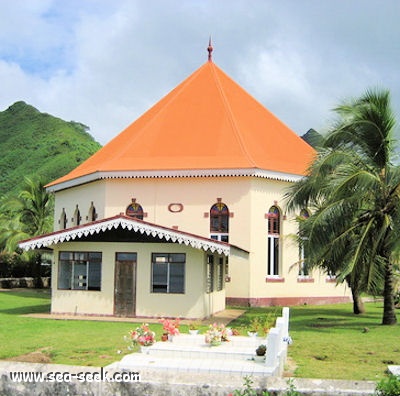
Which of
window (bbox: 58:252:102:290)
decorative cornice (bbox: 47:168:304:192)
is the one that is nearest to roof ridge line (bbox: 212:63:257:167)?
decorative cornice (bbox: 47:168:304:192)

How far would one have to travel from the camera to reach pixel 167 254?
21234 millimetres

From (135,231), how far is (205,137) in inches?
402

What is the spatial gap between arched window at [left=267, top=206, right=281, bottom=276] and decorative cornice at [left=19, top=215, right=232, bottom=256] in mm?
7847

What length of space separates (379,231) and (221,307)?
826cm

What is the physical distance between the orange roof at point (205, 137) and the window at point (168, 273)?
7439mm

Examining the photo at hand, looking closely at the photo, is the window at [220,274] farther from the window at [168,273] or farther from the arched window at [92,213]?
the arched window at [92,213]

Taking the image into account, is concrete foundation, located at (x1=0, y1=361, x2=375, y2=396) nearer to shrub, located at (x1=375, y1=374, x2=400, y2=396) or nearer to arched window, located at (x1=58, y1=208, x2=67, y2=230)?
shrub, located at (x1=375, y1=374, x2=400, y2=396)

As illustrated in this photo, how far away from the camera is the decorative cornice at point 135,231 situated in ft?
66.8

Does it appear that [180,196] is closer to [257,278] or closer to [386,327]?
[257,278]

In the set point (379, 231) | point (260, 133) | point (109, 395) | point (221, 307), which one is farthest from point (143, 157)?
point (109, 395)

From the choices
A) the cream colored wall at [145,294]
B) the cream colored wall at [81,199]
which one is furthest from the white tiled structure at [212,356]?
the cream colored wall at [81,199]

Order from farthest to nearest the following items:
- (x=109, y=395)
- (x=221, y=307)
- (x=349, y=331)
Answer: (x=221, y=307) < (x=349, y=331) < (x=109, y=395)

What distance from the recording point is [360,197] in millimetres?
18594

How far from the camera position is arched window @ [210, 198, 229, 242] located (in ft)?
92.4
